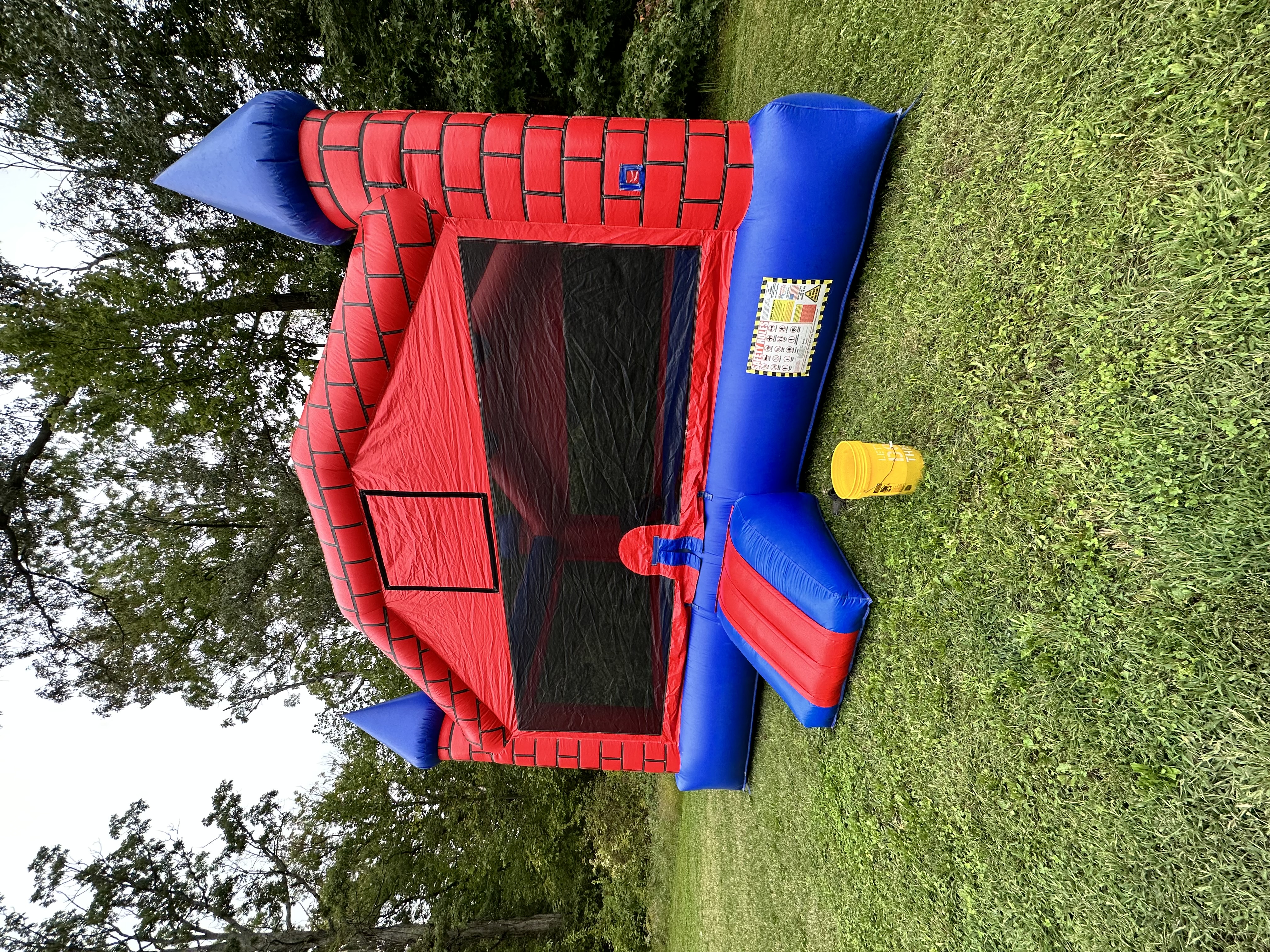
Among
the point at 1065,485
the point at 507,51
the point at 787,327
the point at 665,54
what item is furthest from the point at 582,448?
the point at 507,51

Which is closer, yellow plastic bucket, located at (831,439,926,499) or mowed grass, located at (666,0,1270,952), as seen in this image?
mowed grass, located at (666,0,1270,952)

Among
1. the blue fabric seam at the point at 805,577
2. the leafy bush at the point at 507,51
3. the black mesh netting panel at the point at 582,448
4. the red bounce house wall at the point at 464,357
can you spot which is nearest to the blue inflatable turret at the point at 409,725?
the red bounce house wall at the point at 464,357

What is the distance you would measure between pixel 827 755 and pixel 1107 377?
183 centimetres

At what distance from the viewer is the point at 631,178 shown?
195cm

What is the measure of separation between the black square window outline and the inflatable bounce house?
1 centimetres

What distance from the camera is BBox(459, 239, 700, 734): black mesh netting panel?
2.15m

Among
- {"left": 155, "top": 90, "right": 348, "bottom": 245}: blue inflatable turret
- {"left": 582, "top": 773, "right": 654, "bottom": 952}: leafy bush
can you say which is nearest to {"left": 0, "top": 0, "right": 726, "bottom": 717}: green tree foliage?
{"left": 155, "top": 90, "right": 348, "bottom": 245}: blue inflatable turret

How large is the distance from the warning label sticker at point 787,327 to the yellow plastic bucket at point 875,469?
1.59 ft

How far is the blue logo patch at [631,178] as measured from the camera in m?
1.94

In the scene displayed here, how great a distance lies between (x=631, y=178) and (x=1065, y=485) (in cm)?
161

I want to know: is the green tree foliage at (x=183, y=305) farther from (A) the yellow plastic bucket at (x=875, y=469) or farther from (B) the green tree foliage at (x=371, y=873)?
(A) the yellow plastic bucket at (x=875, y=469)

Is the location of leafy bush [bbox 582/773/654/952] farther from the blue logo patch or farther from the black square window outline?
the blue logo patch

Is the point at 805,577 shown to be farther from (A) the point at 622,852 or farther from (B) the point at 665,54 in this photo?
(A) the point at 622,852

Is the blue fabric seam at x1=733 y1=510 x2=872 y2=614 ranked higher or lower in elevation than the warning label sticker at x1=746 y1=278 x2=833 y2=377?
lower
